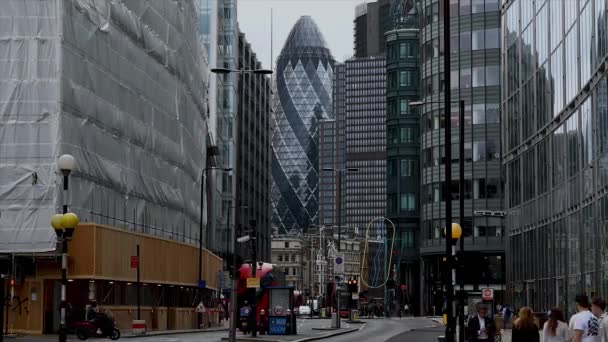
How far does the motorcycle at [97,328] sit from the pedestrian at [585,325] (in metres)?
30.8

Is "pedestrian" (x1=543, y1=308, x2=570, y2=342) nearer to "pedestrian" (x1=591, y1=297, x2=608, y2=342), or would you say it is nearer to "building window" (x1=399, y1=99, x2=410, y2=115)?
"pedestrian" (x1=591, y1=297, x2=608, y2=342)

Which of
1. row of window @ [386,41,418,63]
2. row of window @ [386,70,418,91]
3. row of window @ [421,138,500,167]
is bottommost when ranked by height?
row of window @ [421,138,500,167]

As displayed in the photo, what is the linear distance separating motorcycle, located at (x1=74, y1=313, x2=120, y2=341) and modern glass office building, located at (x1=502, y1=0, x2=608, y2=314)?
18612mm

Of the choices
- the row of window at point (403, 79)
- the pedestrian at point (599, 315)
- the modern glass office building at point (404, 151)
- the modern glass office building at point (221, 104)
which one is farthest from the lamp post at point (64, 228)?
Answer: the row of window at point (403, 79)

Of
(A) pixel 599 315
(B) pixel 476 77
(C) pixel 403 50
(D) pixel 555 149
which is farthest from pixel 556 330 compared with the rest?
(C) pixel 403 50

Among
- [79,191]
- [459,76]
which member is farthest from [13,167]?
[459,76]

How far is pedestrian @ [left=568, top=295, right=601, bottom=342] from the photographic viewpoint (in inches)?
659

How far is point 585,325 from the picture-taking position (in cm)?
1672

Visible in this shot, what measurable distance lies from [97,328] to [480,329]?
812 inches

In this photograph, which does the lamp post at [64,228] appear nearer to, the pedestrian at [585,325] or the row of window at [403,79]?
the pedestrian at [585,325]

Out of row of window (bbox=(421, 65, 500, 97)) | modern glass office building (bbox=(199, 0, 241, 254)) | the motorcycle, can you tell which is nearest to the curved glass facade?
modern glass office building (bbox=(199, 0, 241, 254))

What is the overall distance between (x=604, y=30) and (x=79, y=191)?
929 inches

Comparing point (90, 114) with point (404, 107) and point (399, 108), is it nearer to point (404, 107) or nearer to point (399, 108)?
point (404, 107)

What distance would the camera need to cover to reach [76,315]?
167 ft
